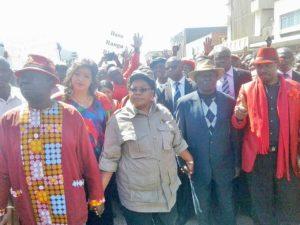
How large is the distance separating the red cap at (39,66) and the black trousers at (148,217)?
1.33 m

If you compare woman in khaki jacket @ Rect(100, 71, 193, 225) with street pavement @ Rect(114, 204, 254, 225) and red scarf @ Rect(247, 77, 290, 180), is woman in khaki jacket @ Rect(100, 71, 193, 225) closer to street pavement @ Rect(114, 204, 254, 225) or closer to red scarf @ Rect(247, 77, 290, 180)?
red scarf @ Rect(247, 77, 290, 180)

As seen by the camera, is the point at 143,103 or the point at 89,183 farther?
the point at 143,103

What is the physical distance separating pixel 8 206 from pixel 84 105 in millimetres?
1119

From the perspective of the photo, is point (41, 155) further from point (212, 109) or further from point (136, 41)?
point (136, 41)

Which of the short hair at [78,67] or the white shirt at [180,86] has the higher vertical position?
the short hair at [78,67]

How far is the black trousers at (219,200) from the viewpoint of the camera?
381 centimetres

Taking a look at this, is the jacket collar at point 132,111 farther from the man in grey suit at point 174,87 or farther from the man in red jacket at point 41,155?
the man in grey suit at point 174,87

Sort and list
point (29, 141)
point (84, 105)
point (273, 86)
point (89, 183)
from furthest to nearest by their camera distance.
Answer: point (273, 86) < point (84, 105) < point (89, 183) < point (29, 141)

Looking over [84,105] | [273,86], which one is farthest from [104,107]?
[273,86]

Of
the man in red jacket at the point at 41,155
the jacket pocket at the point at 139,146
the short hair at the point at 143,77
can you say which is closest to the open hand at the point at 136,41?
the short hair at the point at 143,77

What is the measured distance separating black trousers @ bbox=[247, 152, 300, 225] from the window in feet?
89.0

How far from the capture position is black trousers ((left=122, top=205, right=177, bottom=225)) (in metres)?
3.19

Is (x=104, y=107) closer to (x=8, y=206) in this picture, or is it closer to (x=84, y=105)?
(x=84, y=105)

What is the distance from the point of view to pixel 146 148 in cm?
311
